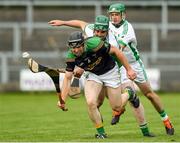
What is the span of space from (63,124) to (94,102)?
152 inches

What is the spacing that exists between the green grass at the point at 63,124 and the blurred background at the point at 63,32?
17.8 ft

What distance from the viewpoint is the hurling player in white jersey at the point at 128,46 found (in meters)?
12.3

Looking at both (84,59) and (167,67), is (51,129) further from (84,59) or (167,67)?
(167,67)

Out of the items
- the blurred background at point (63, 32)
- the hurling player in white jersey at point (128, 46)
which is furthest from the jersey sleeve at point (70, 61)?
the blurred background at point (63, 32)

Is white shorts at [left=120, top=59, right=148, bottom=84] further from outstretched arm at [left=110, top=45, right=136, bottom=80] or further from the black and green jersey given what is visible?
outstretched arm at [left=110, top=45, right=136, bottom=80]

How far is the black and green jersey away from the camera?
11.4 meters

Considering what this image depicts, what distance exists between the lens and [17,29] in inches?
1249

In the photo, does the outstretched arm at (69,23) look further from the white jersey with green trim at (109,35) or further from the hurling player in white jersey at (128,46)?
the hurling player in white jersey at (128,46)

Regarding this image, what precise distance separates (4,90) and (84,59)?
17.9 metres

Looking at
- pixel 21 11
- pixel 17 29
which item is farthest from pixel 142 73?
pixel 21 11

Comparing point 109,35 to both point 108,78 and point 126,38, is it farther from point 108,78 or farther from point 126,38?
point 108,78

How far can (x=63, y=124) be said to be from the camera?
15.3 metres

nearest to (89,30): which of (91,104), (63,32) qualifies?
(91,104)

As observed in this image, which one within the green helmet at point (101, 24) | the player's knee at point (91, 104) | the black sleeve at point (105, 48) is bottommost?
the player's knee at point (91, 104)
